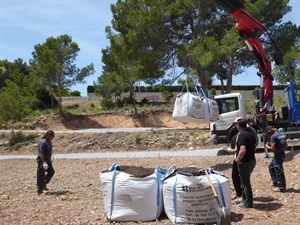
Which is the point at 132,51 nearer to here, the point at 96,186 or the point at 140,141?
the point at 140,141

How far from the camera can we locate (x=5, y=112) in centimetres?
2705

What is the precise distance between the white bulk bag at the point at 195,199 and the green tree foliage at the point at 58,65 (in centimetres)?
2709

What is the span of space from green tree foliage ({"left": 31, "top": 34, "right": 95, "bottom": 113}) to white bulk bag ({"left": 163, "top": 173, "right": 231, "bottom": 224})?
88.9ft

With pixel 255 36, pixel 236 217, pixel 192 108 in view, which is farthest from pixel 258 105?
pixel 236 217

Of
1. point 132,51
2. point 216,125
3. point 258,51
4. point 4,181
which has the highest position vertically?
point 132,51

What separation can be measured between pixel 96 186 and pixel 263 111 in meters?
7.08

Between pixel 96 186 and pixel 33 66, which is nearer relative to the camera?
pixel 96 186

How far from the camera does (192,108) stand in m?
10.8

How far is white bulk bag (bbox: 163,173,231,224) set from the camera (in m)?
6.58

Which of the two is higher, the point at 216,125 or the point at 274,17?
the point at 274,17

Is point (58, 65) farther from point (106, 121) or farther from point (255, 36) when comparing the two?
point (255, 36)

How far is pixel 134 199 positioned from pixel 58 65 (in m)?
→ 26.8

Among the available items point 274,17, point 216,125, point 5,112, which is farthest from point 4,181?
point 274,17

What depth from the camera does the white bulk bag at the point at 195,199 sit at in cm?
658
